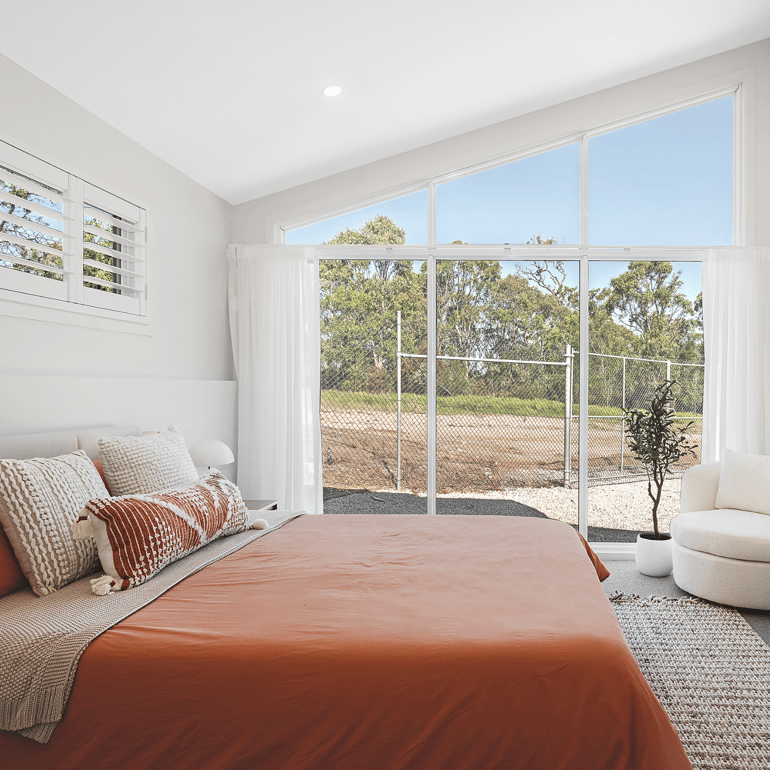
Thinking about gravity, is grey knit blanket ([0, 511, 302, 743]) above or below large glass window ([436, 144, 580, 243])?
below

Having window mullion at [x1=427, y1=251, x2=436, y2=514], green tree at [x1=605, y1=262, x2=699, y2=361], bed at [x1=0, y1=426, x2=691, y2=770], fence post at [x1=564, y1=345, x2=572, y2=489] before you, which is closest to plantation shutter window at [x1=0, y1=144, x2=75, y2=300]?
bed at [x1=0, y1=426, x2=691, y2=770]

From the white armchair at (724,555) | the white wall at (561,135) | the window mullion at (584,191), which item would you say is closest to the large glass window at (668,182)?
the window mullion at (584,191)

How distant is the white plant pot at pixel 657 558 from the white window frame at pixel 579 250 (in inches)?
17.1

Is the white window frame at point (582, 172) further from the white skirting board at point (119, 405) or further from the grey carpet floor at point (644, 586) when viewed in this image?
the grey carpet floor at point (644, 586)

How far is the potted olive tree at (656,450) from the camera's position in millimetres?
4102

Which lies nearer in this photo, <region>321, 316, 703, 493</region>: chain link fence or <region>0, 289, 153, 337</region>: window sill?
<region>0, 289, 153, 337</region>: window sill

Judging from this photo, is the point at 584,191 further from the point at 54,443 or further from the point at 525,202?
the point at 54,443

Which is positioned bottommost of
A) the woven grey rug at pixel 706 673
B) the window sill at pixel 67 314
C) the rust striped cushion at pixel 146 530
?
the woven grey rug at pixel 706 673

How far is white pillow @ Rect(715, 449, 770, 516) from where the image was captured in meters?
3.82

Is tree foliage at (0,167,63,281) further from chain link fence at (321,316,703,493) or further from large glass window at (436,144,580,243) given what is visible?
large glass window at (436,144,580,243)

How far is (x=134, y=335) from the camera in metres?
3.43

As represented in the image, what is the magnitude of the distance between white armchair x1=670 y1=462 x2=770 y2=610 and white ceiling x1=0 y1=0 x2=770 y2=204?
2961mm

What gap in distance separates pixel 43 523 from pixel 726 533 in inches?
132

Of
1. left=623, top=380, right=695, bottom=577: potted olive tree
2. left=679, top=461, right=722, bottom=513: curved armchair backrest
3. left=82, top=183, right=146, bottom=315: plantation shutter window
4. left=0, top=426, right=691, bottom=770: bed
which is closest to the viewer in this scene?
left=0, top=426, right=691, bottom=770: bed
